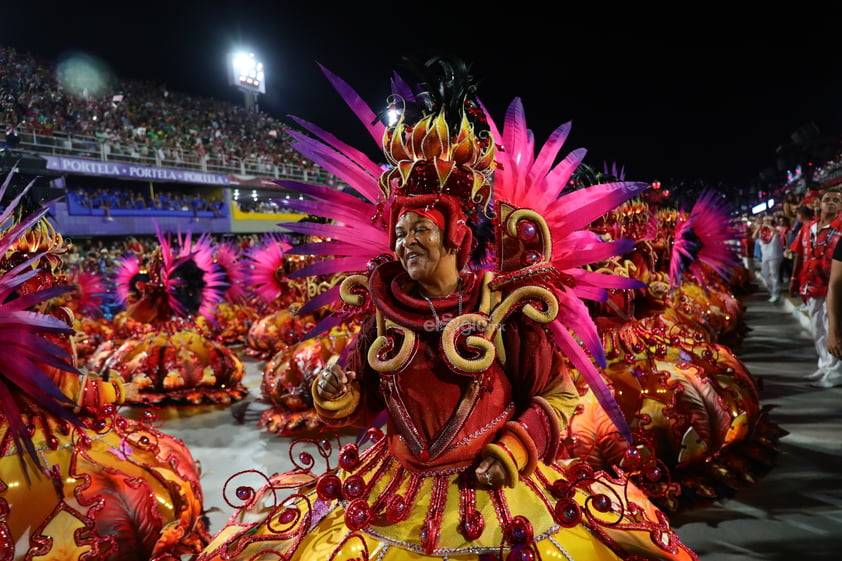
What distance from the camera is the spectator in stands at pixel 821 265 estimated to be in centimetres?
479

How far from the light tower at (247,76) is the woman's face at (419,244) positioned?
34420mm

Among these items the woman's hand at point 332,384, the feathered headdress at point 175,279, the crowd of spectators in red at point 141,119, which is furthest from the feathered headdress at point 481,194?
the crowd of spectators in red at point 141,119

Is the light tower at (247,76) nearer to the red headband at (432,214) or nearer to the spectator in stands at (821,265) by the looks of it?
the spectator in stands at (821,265)

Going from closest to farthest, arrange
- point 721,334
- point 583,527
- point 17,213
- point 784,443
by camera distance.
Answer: point 583,527 → point 17,213 → point 784,443 → point 721,334

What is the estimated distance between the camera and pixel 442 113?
1651mm

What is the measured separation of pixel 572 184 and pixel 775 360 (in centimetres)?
470

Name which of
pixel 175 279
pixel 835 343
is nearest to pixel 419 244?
pixel 835 343

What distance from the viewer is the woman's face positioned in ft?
5.27

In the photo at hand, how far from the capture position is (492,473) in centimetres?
147

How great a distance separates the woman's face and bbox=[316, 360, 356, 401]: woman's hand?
383 millimetres

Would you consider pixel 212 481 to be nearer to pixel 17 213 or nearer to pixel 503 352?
pixel 17 213

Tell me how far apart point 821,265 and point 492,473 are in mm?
4932

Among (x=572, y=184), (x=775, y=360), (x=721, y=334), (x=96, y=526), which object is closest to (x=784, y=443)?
(x=572, y=184)

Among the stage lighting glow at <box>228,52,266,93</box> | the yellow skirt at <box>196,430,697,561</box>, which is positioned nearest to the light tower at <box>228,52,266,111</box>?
the stage lighting glow at <box>228,52,266,93</box>
